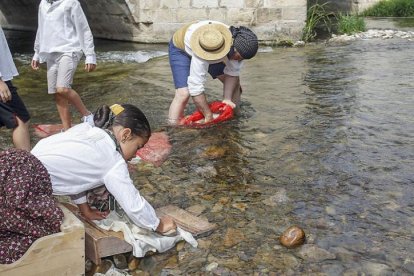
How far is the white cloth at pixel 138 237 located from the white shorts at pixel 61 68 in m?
2.34

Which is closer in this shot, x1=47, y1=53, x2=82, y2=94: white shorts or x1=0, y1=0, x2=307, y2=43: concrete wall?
x1=47, y1=53, x2=82, y2=94: white shorts

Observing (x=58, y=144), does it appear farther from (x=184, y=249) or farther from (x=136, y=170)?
(x=136, y=170)

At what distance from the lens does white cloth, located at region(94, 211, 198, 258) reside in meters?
2.74

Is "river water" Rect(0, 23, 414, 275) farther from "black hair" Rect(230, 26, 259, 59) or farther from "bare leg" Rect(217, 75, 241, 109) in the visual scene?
"black hair" Rect(230, 26, 259, 59)

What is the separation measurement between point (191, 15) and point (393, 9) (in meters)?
11.6

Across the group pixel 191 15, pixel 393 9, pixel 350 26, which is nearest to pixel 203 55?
pixel 191 15

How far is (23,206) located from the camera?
2.36 m

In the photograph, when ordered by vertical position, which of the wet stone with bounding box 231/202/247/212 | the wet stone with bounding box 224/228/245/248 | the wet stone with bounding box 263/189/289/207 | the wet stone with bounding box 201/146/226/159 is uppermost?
the wet stone with bounding box 224/228/245/248

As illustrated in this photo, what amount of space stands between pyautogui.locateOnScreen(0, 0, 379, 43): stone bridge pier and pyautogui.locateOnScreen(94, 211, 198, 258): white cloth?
9.65 metres

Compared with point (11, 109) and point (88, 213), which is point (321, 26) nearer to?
point (11, 109)

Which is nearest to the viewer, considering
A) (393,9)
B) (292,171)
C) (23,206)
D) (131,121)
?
(23,206)

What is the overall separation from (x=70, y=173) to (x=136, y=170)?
1.57 meters

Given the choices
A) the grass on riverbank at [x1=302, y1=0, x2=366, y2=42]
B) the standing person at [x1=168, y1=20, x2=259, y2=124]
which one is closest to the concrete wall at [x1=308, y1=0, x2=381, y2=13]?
the grass on riverbank at [x1=302, y1=0, x2=366, y2=42]

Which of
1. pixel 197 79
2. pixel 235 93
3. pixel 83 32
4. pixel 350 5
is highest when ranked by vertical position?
pixel 83 32
